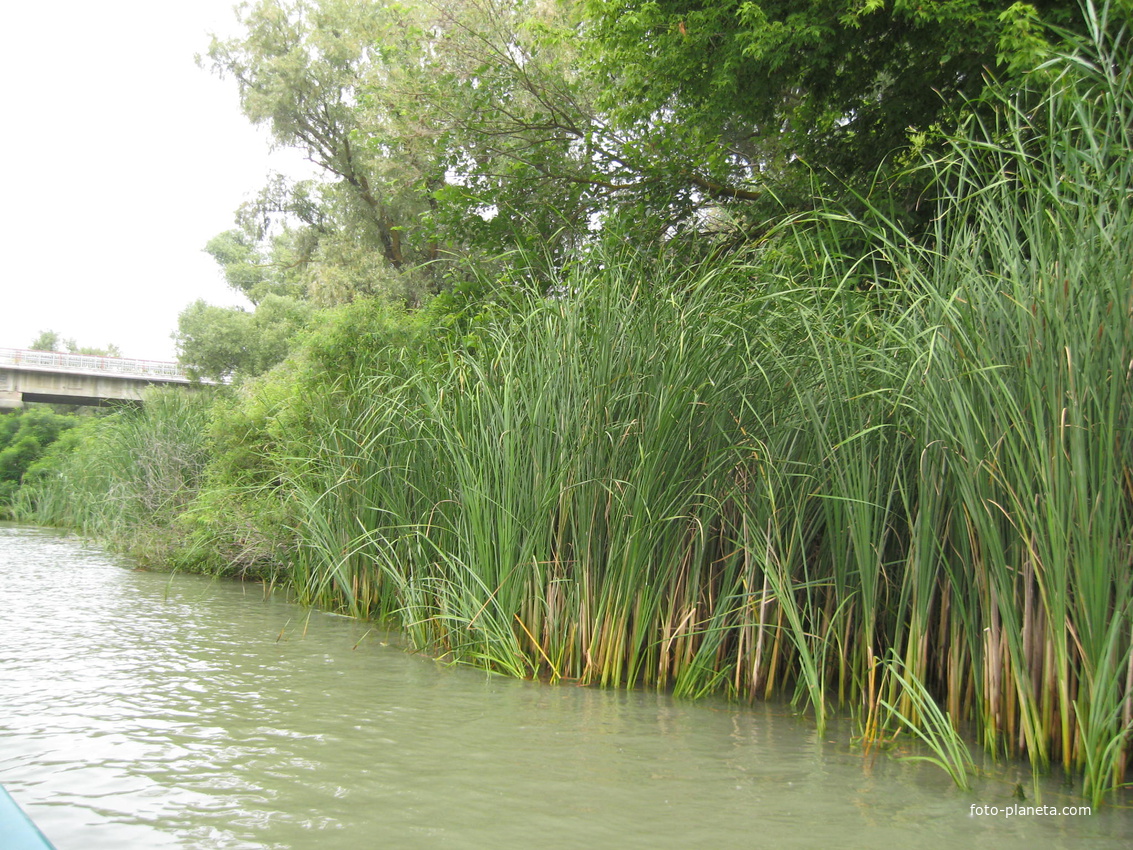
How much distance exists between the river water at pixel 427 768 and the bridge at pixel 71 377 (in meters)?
32.9

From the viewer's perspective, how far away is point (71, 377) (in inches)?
1420

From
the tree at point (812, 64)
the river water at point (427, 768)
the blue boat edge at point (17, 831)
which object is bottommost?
the river water at point (427, 768)

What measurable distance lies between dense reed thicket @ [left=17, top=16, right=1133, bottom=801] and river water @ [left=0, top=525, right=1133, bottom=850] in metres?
0.27

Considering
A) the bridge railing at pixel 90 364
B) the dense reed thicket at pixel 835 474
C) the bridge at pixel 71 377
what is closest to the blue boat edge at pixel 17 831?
the dense reed thicket at pixel 835 474

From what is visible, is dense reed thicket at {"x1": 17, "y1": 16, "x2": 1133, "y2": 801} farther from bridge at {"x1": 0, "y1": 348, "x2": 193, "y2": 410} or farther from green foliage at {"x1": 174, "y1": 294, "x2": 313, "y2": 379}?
bridge at {"x1": 0, "y1": 348, "x2": 193, "y2": 410}

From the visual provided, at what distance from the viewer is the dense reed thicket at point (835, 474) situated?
2.97 metres

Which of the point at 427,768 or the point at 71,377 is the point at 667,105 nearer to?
the point at 427,768

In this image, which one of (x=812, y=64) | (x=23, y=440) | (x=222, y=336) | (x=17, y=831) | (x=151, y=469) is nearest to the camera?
(x=17, y=831)

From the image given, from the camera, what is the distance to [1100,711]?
2.78 metres

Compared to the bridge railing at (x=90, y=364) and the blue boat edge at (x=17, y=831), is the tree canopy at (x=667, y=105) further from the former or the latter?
the bridge railing at (x=90, y=364)

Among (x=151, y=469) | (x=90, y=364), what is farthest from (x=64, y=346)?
(x=151, y=469)

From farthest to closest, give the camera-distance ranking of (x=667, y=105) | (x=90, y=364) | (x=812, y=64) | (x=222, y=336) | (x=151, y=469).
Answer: (x=90, y=364) → (x=222, y=336) → (x=151, y=469) → (x=667, y=105) → (x=812, y=64)

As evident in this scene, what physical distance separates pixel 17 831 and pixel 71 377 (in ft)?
132

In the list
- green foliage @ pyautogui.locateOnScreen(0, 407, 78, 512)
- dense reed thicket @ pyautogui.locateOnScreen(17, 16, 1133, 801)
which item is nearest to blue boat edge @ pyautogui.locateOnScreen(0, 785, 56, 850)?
dense reed thicket @ pyautogui.locateOnScreen(17, 16, 1133, 801)
